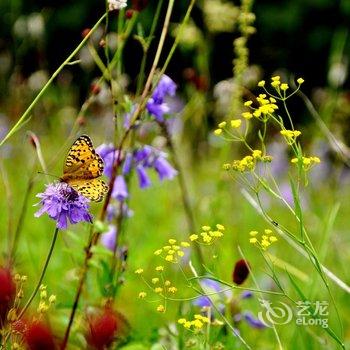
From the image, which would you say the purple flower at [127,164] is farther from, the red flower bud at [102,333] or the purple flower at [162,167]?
the red flower bud at [102,333]

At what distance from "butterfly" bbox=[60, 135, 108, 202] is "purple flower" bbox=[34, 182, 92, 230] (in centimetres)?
2

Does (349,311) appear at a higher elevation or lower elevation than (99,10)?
higher

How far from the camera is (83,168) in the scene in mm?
1644

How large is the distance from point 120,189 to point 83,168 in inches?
27.9

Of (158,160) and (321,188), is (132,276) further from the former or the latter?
(321,188)

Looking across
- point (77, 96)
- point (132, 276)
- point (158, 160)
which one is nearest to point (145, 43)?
point (158, 160)

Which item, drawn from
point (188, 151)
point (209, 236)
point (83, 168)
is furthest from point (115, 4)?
point (188, 151)

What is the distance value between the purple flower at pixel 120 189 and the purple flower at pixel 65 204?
0.69 metres

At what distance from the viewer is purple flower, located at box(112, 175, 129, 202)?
2.33m

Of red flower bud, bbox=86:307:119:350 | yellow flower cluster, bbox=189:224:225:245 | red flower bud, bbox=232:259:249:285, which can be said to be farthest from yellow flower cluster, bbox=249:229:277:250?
red flower bud, bbox=86:307:119:350

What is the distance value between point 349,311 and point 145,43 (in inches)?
66.9

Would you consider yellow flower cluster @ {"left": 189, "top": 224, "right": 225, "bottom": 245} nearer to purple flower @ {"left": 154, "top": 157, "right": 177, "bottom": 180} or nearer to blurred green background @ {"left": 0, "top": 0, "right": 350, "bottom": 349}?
blurred green background @ {"left": 0, "top": 0, "right": 350, "bottom": 349}

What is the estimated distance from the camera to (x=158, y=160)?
2.41 m

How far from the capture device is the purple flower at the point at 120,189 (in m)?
2.33
